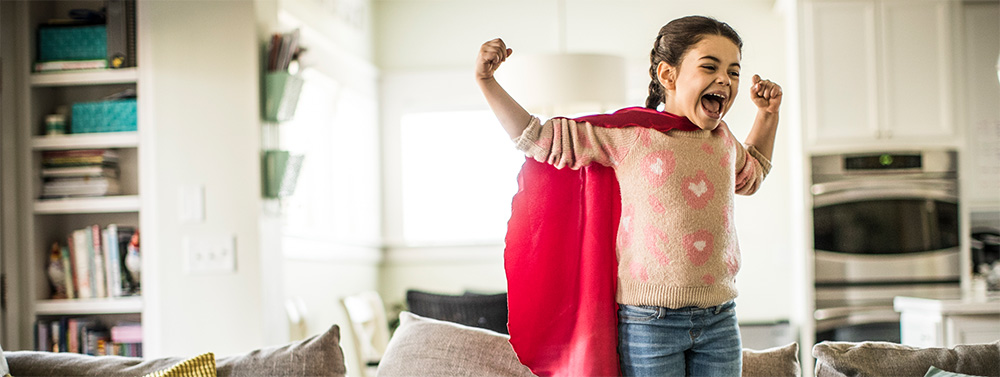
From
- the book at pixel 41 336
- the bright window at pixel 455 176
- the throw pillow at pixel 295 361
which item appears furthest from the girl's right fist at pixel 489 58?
the bright window at pixel 455 176

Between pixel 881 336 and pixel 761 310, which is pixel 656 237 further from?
pixel 761 310

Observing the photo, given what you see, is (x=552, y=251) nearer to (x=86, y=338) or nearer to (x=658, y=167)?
(x=658, y=167)

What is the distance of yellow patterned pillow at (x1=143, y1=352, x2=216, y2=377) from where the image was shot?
1935mm

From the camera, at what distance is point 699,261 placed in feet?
4.69

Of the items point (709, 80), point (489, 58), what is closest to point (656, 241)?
point (709, 80)

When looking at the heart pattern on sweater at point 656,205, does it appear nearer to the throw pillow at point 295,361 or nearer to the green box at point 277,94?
the throw pillow at point 295,361

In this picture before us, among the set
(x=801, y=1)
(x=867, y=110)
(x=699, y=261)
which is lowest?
(x=699, y=261)

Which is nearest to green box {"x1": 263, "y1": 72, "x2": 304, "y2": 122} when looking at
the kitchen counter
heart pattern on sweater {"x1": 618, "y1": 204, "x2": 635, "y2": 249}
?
heart pattern on sweater {"x1": 618, "y1": 204, "x2": 635, "y2": 249}

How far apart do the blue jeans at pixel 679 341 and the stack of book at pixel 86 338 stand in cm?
228

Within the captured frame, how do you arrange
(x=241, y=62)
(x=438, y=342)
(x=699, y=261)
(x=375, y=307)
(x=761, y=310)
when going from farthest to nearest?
(x=761, y=310) → (x=375, y=307) → (x=241, y=62) → (x=438, y=342) → (x=699, y=261)

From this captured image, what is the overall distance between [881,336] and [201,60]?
3312 millimetres

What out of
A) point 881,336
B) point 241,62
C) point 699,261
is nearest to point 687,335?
point 699,261

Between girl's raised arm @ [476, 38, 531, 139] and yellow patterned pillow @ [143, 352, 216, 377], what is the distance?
0.94 m

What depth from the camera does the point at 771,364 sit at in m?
1.94
